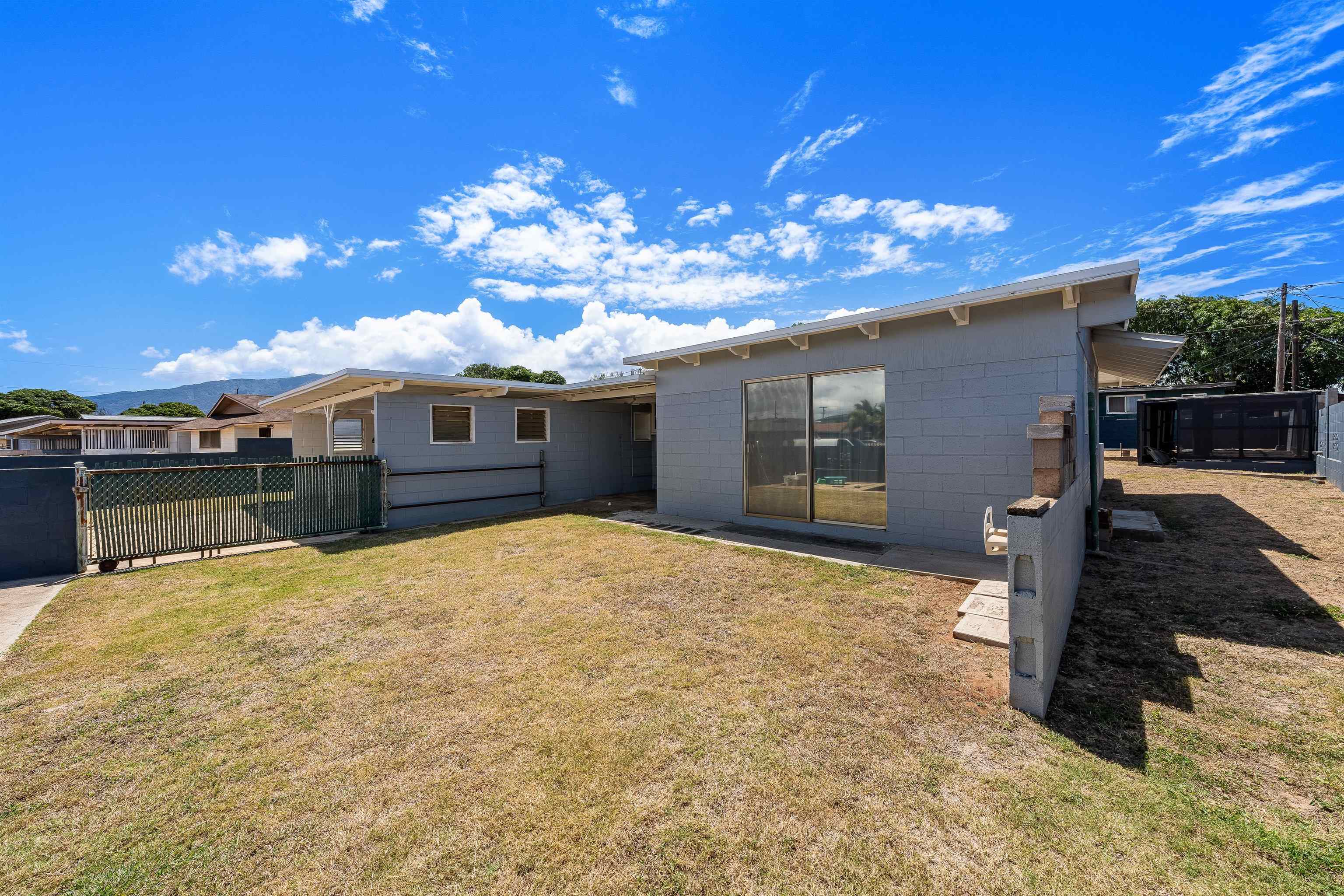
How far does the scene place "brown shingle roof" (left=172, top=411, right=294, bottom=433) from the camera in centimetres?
1858

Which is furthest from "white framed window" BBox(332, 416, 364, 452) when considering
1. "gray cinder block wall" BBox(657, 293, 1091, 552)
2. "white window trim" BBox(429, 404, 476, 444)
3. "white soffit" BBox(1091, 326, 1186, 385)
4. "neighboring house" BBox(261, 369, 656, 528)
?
"white soffit" BBox(1091, 326, 1186, 385)

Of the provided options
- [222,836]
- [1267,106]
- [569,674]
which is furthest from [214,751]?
[1267,106]

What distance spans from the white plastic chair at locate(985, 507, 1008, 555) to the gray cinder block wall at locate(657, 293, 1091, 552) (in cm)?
88

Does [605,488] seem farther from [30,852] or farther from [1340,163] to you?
[1340,163]

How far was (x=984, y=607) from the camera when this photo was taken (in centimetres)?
379

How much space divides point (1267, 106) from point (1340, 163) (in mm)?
8608

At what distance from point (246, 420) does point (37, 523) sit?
17.3 meters

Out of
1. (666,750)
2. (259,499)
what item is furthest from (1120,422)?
(259,499)

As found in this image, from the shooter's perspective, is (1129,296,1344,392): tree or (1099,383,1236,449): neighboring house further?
(1129,296,1344,392): tree

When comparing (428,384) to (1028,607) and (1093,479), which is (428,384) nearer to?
(1028,607)

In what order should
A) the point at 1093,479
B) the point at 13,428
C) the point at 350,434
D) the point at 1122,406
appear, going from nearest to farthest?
the point at 1093,479 → the point at 350,434 → the point at 1122,406 → the point at 13,428

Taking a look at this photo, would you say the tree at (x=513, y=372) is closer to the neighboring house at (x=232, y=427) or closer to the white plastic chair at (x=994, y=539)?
the neighboring house at (x=232, y=427)

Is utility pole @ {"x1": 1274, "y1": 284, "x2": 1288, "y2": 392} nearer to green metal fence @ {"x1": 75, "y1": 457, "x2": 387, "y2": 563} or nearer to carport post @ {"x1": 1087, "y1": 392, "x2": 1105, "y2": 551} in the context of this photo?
carport post @ {"x1": 1087, "y1": 392, "x2": 1105, "y2": 551}

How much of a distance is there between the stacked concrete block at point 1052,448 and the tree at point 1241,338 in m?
23.6
